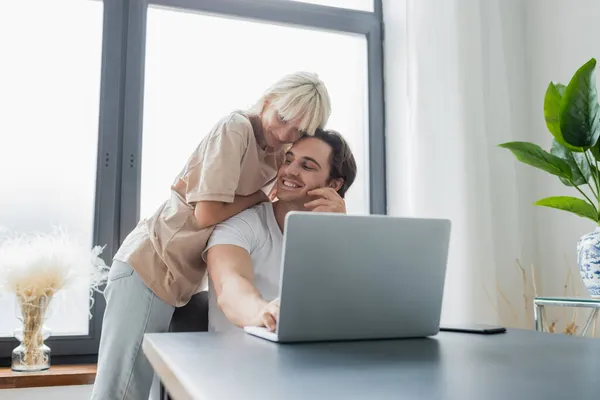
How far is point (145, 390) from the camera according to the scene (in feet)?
4.91

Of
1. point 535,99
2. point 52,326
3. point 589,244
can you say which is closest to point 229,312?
point 589,244

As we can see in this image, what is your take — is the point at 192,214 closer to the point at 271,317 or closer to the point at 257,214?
the point at 257,214

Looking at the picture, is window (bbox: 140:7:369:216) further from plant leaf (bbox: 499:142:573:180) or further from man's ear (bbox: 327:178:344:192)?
plant leaf (bbox: 499:142:573:180)

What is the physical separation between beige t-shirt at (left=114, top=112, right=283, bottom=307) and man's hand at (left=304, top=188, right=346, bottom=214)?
153mm

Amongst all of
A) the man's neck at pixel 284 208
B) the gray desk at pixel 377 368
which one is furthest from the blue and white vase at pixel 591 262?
the gray desk at pixel 377 368

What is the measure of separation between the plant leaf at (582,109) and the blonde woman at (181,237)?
2.56 feet

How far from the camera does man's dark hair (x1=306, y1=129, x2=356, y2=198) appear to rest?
1746 mm

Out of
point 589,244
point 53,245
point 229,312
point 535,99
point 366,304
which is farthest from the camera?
point 535,99

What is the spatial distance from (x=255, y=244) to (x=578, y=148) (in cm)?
112

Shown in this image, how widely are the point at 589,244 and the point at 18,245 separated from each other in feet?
6.13

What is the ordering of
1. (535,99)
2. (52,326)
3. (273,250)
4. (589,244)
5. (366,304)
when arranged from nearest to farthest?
(366,304) < (273,250) < (589,244) < (52,326) < (535,99)

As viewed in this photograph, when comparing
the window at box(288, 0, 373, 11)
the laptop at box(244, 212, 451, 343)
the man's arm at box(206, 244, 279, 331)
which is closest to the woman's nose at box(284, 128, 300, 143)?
the man's arm at box(206, 244, 279, 331)

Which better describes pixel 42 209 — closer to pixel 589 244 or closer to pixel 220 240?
pixel 220 240

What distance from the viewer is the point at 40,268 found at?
1901mm
